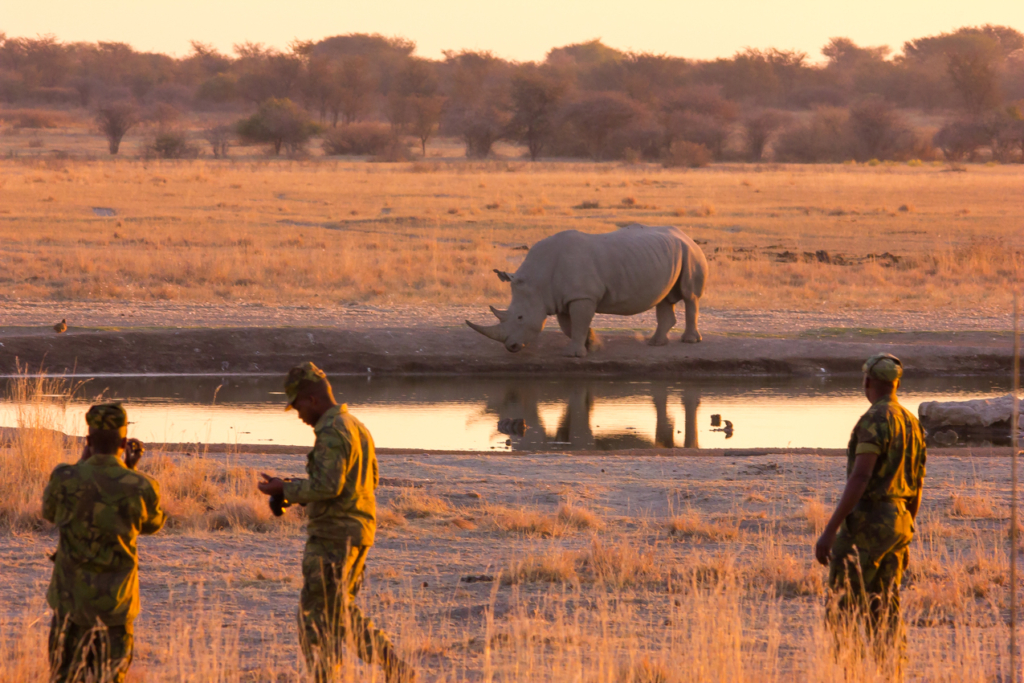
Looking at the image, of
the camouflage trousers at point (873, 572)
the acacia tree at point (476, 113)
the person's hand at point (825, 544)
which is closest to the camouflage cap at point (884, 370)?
the camouflage trousers at point (873, 572)

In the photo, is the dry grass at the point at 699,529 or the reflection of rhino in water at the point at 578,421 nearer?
the dry grass at the point at 699,529

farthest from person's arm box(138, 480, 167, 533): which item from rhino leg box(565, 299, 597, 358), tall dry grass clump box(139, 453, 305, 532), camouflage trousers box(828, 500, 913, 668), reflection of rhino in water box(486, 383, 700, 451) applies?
rhino leg box(565, 299, 597, 358)

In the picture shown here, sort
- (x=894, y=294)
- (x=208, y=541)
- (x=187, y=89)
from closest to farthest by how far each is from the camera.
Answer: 1. (x=208, y=541)
2. (x=894, y=294)
3. (x=187, y=89)

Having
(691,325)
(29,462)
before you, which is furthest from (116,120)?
(29,462)

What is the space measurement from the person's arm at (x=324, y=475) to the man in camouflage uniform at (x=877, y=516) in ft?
5.90

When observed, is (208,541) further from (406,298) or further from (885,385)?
(406,298)

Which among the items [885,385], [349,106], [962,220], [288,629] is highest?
[349,106]

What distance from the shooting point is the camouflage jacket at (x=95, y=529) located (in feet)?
14.2

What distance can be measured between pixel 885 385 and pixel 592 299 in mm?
10710

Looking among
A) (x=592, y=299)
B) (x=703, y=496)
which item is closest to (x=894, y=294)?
(x=592, y=299)

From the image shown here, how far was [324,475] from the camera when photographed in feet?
14.7

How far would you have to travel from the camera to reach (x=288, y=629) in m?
5.92

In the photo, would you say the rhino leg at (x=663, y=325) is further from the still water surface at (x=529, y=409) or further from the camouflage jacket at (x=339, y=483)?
the camouflage jacket at (x=339, y=483)

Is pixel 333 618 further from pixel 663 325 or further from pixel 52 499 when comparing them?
pixel 663 325
